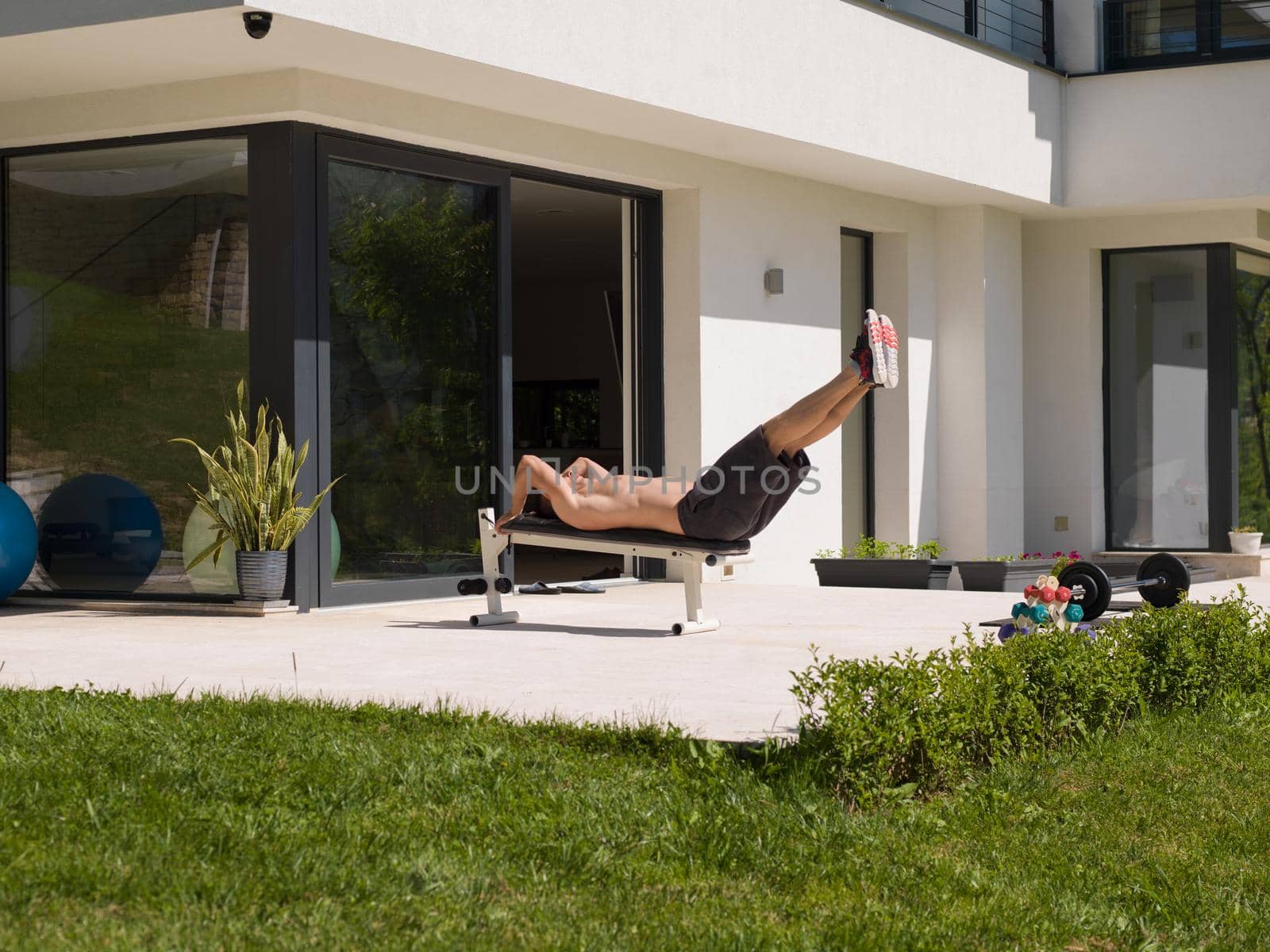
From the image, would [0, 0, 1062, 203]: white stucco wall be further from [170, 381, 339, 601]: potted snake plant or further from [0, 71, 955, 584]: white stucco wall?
[170, 381, 339, 601]: potted snake plant

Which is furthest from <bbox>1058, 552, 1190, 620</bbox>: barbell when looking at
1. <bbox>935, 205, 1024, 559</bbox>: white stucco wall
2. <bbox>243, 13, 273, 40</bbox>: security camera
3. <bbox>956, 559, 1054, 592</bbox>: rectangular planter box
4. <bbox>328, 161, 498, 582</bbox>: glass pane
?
<bbox>935, 205, 1024, 559</bbox>: white stucco wall

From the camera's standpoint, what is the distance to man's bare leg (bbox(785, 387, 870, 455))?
7.45 meters

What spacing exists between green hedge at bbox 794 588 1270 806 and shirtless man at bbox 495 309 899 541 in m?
1.84

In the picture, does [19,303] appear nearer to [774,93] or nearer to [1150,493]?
[774,93]

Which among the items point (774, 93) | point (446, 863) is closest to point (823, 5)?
point (774, 93)

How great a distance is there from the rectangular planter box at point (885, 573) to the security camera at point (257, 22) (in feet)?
20.6

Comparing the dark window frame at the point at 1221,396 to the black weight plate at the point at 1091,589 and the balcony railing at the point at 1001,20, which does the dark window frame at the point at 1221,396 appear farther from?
the black weight plate at the point at 1091,589

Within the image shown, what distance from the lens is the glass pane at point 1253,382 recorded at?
15258 millimetres

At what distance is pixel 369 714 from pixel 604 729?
0.80m

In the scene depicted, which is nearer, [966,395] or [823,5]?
[823,5]

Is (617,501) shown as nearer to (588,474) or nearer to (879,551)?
(588,474)

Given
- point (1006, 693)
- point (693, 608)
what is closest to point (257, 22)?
point (693, 608)

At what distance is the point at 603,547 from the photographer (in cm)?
809

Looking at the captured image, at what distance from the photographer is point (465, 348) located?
10.5 m
